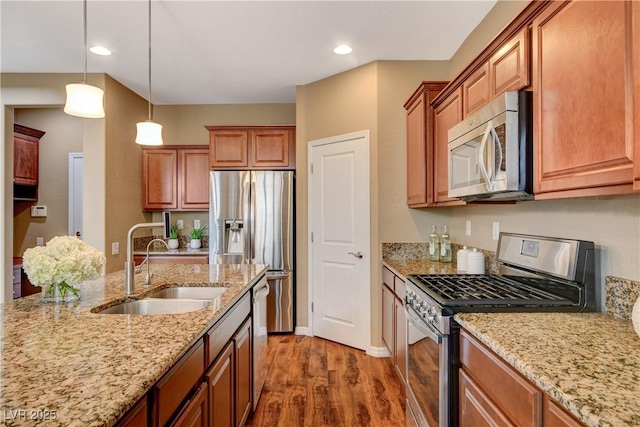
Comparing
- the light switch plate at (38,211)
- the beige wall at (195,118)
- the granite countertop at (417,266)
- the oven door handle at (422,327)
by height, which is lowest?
the oven door handle at (422,327)

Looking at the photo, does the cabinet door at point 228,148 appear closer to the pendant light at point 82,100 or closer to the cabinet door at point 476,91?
the pendant light at point 82,100

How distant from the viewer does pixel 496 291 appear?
5.53ft

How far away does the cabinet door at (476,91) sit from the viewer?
6.16ft

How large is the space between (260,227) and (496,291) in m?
2.71

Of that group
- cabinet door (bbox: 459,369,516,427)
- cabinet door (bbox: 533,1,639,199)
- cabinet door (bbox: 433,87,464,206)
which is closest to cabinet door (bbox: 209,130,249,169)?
cabinet door (bbox: 433,87,464,206)

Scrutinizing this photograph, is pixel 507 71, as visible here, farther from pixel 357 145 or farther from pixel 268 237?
pixel 268 237

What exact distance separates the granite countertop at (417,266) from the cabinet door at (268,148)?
5.88 ft

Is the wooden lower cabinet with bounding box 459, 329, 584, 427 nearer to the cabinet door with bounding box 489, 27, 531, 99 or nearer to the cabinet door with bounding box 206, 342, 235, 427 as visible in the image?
the cabinet door with bounding box 206, 342, 235, 427

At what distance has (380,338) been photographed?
3.29 m

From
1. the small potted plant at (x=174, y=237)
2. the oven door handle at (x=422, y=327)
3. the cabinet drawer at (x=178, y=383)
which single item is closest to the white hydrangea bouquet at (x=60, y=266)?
the cabinet drawer at (x=178, y=383)

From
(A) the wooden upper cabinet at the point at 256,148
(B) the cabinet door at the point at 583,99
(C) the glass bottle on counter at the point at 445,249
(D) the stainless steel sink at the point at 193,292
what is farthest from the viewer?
(A) the wooden upper cabinet at the point at 256,148

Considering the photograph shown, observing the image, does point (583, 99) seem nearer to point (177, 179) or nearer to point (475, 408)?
point (475, 408)

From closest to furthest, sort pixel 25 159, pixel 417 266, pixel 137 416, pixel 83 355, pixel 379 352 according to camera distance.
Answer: pixel 137 416, pixel 83 355, pixel 417 266, pixel 379 352, pixel 25 159

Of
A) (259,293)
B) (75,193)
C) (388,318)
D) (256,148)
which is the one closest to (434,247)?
(388,318)
